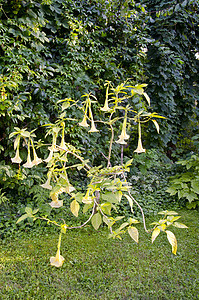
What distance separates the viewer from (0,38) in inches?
110

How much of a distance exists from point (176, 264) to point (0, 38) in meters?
3.07

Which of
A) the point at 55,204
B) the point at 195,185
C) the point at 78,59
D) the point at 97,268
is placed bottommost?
the point at 97,268

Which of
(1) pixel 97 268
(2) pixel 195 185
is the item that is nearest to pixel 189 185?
(2) pixel 195 185

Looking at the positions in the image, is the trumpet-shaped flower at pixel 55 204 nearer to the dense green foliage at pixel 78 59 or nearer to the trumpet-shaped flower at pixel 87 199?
the trumpet-shaped flower at pixel 87 199

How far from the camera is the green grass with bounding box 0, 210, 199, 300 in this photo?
5.59ft

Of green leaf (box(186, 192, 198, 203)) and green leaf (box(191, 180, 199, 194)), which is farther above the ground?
green leaf (box(191, 180, 199, 194))

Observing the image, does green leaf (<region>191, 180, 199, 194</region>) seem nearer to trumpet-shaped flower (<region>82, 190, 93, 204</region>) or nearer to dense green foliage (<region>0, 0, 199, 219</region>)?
dense green foliage (<region>0, 0, 199, 219</region>)

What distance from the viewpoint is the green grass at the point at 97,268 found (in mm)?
1704

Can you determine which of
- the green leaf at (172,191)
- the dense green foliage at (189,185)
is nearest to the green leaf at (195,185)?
the dense green foliage at (189,185)

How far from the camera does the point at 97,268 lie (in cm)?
197

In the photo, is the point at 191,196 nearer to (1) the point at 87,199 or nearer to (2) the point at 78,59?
(1) the point at 87,199

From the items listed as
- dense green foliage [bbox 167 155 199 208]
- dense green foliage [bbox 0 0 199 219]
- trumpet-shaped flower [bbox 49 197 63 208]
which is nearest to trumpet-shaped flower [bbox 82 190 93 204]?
trumpet-shaped flower [bbox 49 197 63 208]

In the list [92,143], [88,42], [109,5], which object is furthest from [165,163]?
[109,5]

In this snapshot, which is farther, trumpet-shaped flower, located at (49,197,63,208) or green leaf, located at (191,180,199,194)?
green leaf, located at (191,180,199,194)
